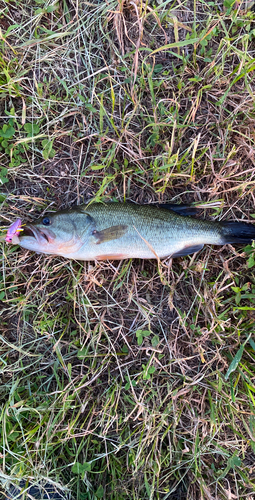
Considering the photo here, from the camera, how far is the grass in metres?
2.96

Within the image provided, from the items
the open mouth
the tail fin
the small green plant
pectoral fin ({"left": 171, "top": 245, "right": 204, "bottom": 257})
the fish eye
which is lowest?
the small green plant

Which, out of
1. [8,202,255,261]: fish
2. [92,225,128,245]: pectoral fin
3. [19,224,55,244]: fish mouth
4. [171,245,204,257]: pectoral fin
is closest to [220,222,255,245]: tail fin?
[8,202,255,261]: fish

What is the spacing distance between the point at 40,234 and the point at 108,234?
0.67 m

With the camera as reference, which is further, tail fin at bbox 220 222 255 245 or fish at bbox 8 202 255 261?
tail fin at bbox 220 222 255 245

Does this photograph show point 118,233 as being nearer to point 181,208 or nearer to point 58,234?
point 58,234

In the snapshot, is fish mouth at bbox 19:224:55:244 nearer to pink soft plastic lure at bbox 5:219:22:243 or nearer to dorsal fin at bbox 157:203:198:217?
pink soft plastic lure at bbox 5:219:22:243

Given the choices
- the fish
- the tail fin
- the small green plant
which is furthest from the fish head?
the tail fin

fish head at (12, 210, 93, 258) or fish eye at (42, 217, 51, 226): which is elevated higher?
fish eye at (42, 217, 51, 226)

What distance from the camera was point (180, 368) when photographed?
3.07 meters

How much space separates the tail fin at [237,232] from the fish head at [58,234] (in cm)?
140

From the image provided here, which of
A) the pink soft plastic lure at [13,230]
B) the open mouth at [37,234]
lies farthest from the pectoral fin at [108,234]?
the pink soft plastic lure at [13,230]

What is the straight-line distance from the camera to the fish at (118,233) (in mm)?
2881

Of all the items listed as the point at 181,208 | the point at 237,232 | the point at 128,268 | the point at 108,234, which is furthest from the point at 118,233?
the point at 237,232

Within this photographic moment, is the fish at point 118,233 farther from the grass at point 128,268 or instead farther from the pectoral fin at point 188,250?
the grass at point 128,268
